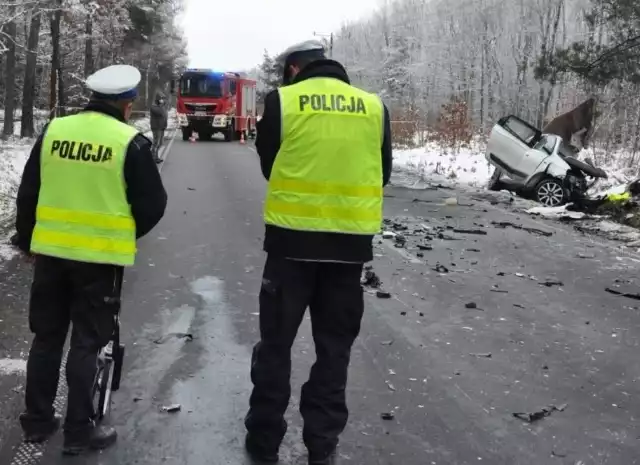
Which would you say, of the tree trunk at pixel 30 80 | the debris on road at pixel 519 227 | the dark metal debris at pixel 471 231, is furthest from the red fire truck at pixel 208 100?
the dark metal debris at pixel 471 231

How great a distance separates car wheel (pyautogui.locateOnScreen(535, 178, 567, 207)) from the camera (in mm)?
14727

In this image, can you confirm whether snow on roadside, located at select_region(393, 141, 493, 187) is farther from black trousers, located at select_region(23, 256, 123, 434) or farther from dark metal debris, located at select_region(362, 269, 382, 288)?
black trousers, located at select_region(23, 256, 123, 434)

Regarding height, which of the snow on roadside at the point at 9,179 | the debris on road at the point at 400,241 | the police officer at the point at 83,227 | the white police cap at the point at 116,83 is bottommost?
the debris on road at the point at 400,241

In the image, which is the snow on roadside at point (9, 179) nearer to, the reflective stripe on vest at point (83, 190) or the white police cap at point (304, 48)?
the reflective stripe on vest at point (83, 190)

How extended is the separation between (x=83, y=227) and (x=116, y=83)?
0.69 meters

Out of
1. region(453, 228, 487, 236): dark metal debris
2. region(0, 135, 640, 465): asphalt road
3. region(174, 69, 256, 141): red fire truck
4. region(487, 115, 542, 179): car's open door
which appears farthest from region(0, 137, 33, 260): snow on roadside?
region(174, 69, 256, 141): red fire truck

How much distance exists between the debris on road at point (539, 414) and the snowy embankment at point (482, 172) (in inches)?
276

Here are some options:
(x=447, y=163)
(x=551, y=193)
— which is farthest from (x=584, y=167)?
(x=447, y=163)

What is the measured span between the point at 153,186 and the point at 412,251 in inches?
238

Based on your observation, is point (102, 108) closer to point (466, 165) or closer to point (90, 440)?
point (90, 440)

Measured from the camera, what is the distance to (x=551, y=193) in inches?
583

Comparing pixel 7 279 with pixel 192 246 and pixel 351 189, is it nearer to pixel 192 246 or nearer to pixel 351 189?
pixel 192 246

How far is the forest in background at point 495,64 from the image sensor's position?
17.3m

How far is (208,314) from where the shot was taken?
6027 millimetres
